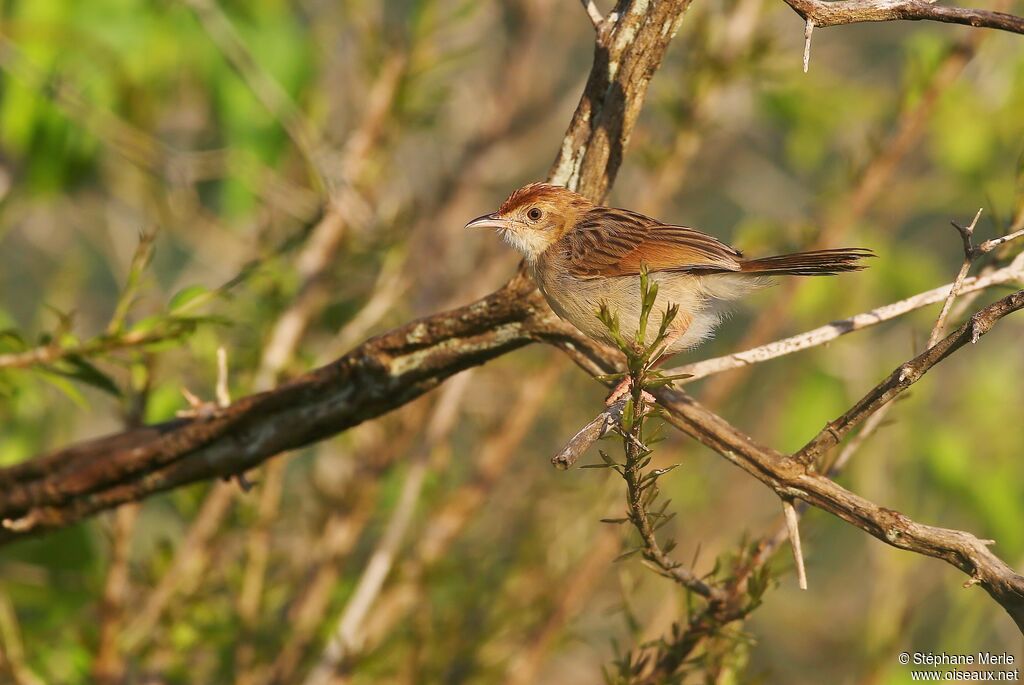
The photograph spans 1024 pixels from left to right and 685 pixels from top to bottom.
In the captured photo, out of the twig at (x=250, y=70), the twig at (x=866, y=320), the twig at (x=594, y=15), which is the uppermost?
the twig at (x=250, y=70)

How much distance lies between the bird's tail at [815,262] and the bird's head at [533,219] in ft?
1.70

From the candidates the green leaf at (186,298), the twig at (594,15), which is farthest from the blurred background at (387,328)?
the twig at (594,15)

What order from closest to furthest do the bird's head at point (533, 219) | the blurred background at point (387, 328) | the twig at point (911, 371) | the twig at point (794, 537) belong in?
the twig at point (911, 371)
the twig at point (794, 537)
the bird's head at point (533, 219)
the blurred background at point (387, 328)

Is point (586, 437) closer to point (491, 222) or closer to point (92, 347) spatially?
point (92, 347)

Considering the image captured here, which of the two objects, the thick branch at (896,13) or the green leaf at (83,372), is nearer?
the thick branch at (896,13)

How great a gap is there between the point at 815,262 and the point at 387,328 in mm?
2424

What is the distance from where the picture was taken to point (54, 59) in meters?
3.64

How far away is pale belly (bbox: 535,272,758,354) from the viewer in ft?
9.55

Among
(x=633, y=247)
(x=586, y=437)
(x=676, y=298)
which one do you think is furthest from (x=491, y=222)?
(x=586, y=437)

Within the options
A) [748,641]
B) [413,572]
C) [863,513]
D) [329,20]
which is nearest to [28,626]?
[413,572]

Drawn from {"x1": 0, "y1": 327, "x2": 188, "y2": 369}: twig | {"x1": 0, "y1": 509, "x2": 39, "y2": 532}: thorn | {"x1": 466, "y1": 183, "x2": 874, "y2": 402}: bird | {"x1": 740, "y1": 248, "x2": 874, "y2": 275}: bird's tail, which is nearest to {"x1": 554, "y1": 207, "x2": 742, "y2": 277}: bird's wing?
{"x1": 466, "y1": 183, "x2": 874, "y2": 402}: bird

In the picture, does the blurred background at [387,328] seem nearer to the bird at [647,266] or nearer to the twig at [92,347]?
the twig at [92,347]

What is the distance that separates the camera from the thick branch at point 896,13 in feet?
5.84

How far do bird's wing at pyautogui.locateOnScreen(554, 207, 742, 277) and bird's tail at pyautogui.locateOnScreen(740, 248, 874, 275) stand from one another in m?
0.14
